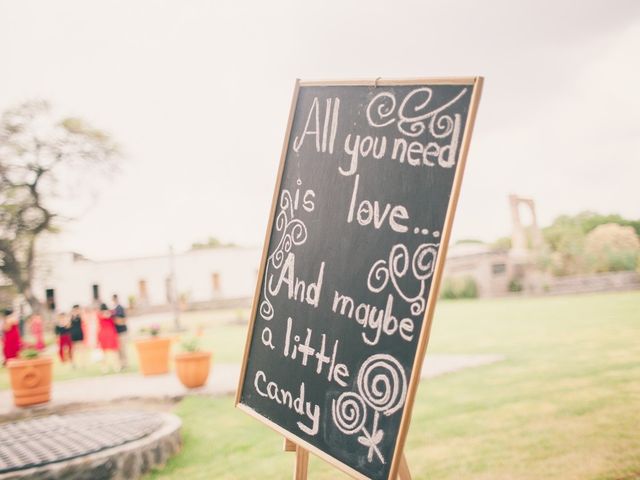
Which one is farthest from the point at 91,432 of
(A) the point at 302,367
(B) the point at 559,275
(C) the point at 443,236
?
(B) the point at 559,275

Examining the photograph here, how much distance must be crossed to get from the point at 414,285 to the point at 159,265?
35745 mm

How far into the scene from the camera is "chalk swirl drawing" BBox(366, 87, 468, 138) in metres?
1.58

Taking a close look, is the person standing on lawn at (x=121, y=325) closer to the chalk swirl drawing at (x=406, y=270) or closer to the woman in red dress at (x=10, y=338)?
the woman in red dress at (x=10, y=338)

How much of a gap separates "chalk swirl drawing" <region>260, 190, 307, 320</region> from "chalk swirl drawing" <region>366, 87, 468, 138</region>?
47cm

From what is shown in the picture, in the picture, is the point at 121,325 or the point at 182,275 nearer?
the point at 121,325

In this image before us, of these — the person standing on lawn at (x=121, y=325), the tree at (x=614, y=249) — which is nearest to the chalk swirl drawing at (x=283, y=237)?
the person standing on lawn at (x=121, y=325)

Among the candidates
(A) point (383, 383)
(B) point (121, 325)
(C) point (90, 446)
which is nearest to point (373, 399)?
(A) point (383, 383)

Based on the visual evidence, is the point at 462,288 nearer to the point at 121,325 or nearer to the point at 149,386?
the point at 121,325

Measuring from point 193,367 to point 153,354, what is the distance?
1.93 meters

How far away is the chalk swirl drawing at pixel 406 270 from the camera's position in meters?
1.55

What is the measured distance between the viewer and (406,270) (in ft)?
5.24

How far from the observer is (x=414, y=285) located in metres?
1.57

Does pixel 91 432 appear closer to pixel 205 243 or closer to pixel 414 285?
pixel 414 285

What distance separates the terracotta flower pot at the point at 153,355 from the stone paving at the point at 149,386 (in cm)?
17
